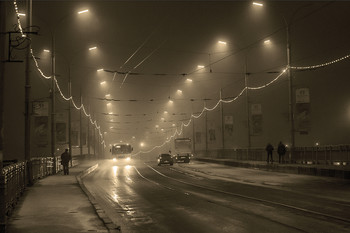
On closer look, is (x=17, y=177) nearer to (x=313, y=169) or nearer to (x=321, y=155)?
(x=313, y=169)

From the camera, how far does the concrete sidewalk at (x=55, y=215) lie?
12.1 meters

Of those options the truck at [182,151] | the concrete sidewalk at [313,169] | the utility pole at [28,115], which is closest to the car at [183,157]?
the truck at [182,151]

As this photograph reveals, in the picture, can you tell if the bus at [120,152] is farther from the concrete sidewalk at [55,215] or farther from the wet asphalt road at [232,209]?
the concrete sidewalk at [55,215]

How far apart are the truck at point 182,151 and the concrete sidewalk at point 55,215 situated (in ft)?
142

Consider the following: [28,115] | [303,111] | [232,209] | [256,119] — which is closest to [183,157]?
[256,119]

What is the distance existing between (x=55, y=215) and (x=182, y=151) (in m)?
51.0

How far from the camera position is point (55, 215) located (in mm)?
14359

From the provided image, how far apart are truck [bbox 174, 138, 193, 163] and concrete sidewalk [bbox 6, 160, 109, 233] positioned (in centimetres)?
4333

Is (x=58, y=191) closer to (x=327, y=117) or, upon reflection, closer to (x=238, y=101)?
(x=327, y=117)

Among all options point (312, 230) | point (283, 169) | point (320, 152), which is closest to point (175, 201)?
point (312, 230)

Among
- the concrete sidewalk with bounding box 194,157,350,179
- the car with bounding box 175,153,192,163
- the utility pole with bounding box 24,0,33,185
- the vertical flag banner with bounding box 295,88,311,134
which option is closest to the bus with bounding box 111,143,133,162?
the car with bounding box 175,153,192,163

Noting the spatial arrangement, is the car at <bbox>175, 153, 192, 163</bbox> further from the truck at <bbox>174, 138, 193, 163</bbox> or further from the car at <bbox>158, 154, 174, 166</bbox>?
the car at <bbox>158, 154, 174, 166</bbox>

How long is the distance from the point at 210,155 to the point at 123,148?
1991cm

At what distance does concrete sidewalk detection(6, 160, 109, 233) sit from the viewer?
1208 cm
